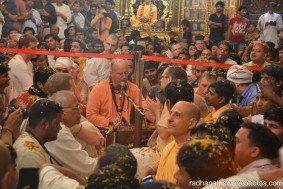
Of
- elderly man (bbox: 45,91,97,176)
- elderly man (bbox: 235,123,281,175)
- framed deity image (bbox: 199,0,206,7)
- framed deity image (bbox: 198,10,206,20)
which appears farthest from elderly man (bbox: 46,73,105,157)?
framed deity image (bbox: 199,0,206,7)

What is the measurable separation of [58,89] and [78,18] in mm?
9222

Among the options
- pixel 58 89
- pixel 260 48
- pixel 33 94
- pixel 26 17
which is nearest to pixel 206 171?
pixel 58 89

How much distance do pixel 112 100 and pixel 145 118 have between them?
0.67m

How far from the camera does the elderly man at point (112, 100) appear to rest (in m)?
8.02

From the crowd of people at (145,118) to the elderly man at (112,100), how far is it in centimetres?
1

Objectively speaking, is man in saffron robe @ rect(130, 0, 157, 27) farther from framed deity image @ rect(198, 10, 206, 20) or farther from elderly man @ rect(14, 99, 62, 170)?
elderly man @ rect(14, 99, 62, 170)

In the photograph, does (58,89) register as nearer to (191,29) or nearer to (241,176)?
(241,176)

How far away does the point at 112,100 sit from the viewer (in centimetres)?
807

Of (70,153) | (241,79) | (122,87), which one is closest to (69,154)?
(70,153)

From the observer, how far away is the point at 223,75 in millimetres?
8391

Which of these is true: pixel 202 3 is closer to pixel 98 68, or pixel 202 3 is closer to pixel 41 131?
pixel 98 68

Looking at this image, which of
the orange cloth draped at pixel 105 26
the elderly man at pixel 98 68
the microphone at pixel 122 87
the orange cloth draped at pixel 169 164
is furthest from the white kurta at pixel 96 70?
the orange cloth draped at pixel 169 164

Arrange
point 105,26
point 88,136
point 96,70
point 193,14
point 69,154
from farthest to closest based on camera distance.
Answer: point 193,14, point 105,26, point 96,70, point 88,136, point 69,154

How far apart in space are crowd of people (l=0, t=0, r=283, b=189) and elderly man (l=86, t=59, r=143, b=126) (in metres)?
0.01
